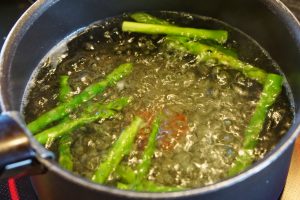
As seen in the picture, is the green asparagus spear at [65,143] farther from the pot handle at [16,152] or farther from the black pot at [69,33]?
the pot handle at [16,152]

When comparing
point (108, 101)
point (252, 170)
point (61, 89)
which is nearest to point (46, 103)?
point (61, 89)

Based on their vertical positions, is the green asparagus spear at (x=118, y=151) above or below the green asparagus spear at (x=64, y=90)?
below

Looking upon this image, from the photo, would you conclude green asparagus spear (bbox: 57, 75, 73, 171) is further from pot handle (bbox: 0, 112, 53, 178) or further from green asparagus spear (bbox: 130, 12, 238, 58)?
green asparagus spear (bbox: 130, 12, 238, 58)

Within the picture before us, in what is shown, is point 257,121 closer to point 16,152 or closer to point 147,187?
point 147,187

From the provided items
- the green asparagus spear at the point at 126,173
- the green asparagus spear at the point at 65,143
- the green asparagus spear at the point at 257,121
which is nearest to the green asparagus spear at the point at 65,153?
the green asparagus spear at the point at 65,143

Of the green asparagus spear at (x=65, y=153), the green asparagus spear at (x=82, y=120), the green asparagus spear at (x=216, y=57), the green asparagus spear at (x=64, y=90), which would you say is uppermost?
the green asparagus spear at (x=216, y=57)

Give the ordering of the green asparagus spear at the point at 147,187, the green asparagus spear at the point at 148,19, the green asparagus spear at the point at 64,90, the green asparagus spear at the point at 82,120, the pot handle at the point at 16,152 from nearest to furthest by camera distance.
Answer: the pot handle at the point at 16,152
the green asparagus spear at the point at 147,187
the green asparagus spear at the point at 82,120
the green asparagus spear at the point at 64,90
the green asparagus spear at the point at 148,19

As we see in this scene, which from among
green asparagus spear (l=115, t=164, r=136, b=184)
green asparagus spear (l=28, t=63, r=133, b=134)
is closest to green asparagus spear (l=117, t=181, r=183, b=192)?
green asparagus spear (l=115, t=164, r=136, b=184)

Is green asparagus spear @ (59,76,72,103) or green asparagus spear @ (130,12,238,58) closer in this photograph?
green asparagus spear @ (59,76,72,103)
